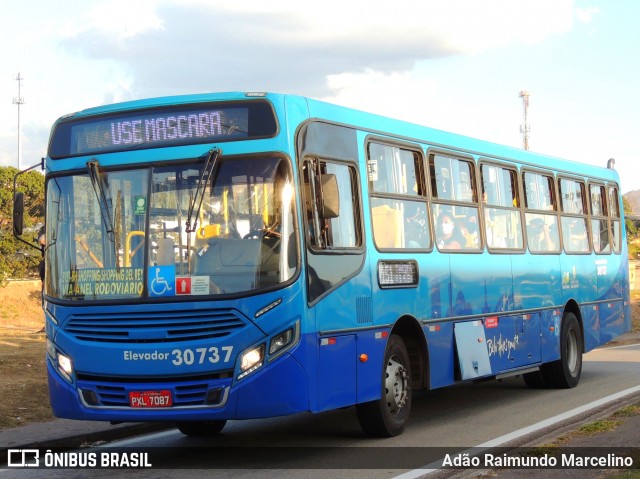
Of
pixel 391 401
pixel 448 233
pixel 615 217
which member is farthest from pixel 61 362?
pixel 615 217

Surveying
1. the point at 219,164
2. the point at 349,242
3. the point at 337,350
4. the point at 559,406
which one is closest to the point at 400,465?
the point at 337,350

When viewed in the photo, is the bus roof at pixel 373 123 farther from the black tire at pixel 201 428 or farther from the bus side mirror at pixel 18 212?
the black tire at pixel 201 428

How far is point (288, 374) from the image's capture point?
31.1 feet

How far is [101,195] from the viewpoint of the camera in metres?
10.1

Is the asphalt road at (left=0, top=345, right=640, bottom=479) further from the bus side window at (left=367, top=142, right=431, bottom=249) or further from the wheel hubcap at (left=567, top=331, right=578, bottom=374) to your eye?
the bus side window at (left=367, top=142, right=431, bottom=249)

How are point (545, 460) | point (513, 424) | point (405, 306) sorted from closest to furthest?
point (545, 460) → point (405, 306) → point (513, 424)

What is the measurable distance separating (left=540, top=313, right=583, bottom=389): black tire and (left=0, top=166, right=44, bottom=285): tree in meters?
44.8

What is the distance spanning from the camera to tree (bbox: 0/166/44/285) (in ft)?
198

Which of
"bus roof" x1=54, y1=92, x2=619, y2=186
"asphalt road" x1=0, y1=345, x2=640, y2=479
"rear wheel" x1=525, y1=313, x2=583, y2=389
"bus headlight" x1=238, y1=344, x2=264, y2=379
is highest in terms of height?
"bus roof" x1=54, y1=92, x2=619, y2=186

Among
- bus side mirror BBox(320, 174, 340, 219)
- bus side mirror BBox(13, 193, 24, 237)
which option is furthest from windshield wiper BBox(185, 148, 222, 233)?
bus side mirror BBox(13, 193, 24, 237)

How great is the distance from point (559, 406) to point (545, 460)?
501 cm

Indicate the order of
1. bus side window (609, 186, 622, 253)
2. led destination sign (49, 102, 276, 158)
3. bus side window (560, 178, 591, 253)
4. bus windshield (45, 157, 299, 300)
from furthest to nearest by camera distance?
bus side window (609, 186, 622, 253)
bus side window (560, 178, 591, 253)
led destination sign (49, 102, 276, 158)
bus windshield (45, 157, 299, 300)

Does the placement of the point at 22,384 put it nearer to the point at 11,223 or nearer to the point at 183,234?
the point at 183,234

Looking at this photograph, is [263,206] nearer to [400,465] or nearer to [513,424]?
[400,465]
